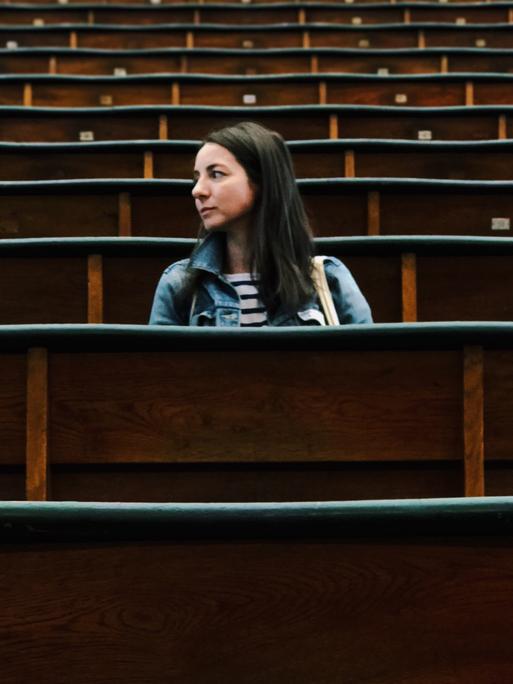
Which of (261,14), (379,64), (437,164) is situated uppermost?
(261,14)

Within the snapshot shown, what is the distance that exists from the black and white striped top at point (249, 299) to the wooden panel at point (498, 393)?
103mm

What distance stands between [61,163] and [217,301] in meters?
0.26

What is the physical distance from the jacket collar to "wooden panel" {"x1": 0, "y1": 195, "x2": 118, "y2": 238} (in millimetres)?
124

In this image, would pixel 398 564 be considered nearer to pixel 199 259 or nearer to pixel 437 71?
pixel 199 259

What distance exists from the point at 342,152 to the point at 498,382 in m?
0.32

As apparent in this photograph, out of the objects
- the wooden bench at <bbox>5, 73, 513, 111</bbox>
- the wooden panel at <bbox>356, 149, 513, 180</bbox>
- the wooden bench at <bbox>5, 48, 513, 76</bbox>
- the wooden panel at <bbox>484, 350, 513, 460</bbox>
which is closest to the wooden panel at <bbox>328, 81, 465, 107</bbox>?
the wooden bench at <bbox>5, 73, 513, 111</bbox>

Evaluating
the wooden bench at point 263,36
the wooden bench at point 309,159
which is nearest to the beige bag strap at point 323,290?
the wooden bench at point 309,159

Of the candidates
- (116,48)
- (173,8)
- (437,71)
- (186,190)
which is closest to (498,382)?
(186,190)

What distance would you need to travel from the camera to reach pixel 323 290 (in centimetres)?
34

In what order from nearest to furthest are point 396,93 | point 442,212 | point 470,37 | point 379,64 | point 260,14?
point 442,212 → point 396,93 → point 379,64 → point 470,37 → point 260,14

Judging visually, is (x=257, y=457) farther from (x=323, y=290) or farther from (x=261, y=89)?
(x=261, y=89)

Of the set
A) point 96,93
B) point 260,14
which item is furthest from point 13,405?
point 260,14

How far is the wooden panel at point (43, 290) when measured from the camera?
0.36 m

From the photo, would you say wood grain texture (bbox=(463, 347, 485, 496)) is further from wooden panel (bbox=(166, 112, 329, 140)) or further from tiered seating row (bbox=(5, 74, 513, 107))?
tiered seating row (bbox=(5, 74, 513, 107))
